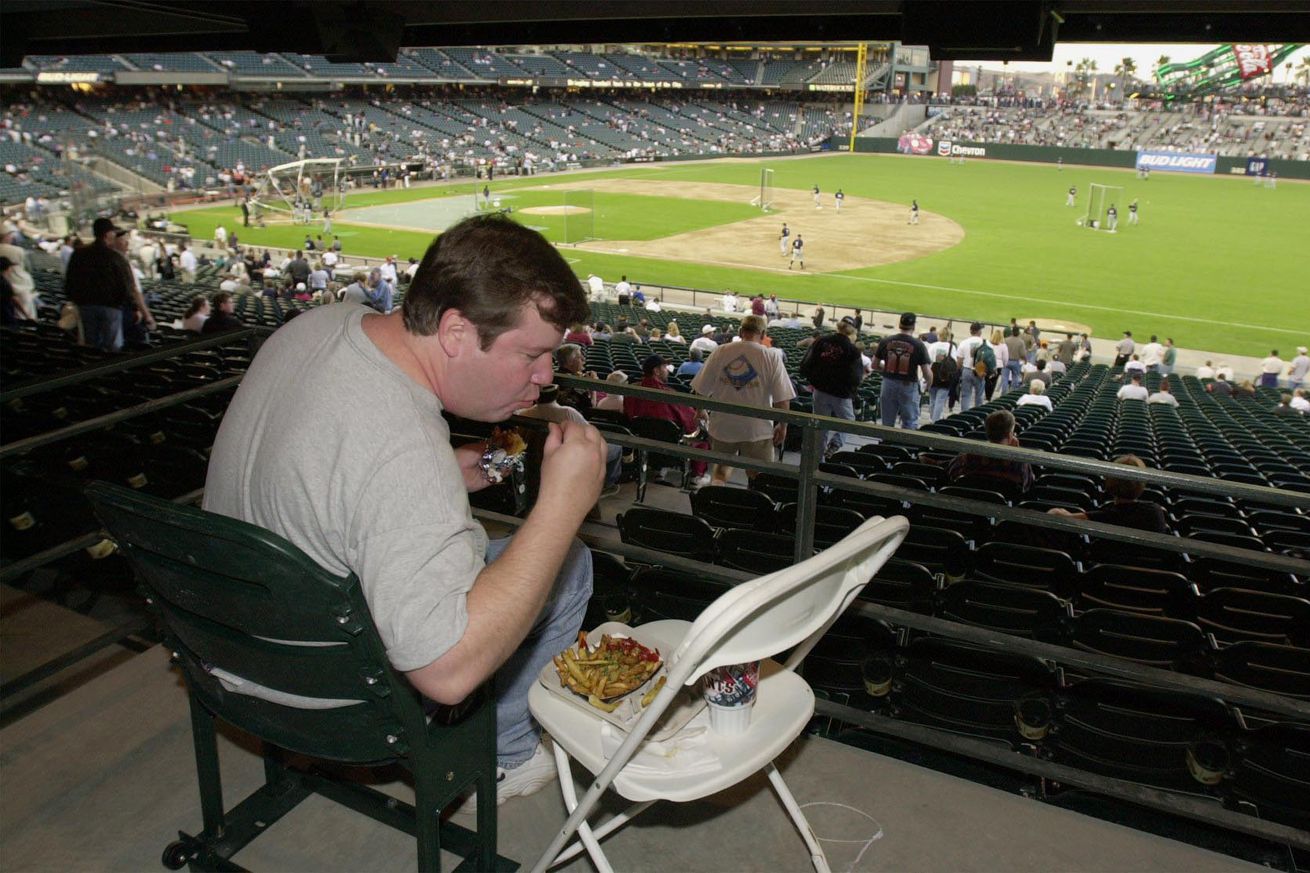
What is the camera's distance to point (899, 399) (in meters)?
12.7

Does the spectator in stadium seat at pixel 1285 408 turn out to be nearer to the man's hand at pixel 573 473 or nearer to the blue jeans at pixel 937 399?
the blue jeans at pixel 937 399

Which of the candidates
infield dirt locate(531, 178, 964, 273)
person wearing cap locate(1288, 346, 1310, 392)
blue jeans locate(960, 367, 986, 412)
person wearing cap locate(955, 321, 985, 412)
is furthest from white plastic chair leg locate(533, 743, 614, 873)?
infield dirt locate(531, 178, 964, 273)

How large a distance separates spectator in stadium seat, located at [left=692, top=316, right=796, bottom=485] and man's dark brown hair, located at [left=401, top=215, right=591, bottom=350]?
6022 mm

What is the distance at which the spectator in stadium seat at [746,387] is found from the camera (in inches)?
313

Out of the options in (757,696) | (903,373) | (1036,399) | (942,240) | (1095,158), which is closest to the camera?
(757,696)

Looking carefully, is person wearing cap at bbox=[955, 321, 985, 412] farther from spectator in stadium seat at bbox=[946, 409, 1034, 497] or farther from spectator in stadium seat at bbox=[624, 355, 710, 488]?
spectator in stadium seat at bbox=[946, 409, 1034, 497]

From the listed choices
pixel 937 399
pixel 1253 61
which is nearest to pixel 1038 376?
pixel 937 399

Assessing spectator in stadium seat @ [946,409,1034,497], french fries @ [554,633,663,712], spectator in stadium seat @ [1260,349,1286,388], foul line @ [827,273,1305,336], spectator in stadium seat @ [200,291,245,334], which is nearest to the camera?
french fries @ [554,633,663,712]

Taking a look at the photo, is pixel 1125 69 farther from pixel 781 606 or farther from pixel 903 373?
pixel 781 606

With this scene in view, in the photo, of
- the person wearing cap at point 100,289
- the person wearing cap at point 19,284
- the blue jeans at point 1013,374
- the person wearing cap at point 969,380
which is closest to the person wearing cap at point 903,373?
the person wearing cap at point 969,380

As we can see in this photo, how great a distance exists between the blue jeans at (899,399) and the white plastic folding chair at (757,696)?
1068 cm

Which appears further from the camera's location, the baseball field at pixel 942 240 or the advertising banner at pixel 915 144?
the advertising banner at pixel 915 144

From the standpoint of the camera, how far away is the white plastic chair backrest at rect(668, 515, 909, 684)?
64.9 inches

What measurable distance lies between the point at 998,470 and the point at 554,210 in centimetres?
3760
